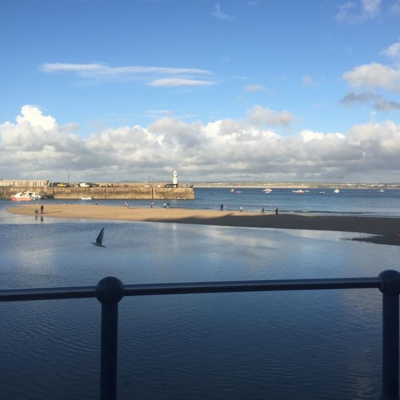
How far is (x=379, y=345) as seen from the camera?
22.5 ft

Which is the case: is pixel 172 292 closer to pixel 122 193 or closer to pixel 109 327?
pixel 109 327

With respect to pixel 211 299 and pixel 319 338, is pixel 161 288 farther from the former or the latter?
pixel 211 299

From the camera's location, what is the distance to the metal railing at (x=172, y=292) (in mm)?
2492

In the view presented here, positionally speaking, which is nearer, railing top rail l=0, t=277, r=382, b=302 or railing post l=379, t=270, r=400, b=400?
railing top rail l=0, t=277, r=382, b=302

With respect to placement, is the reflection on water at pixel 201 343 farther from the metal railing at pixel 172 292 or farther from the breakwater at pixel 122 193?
the breakwater at pixel 122 193

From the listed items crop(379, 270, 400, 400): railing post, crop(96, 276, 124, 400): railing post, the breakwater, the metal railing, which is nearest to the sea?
crop(379, 270, 400, 400): railing post

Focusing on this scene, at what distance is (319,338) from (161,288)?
17.1 ft

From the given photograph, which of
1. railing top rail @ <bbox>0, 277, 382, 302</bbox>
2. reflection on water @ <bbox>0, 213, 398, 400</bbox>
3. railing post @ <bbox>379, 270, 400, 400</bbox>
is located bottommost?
reflection on water @ <bbox>0, 213, 398, 400</bbox>

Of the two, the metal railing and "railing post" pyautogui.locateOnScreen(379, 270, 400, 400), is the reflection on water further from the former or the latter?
the metal railing

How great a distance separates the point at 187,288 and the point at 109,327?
456mm

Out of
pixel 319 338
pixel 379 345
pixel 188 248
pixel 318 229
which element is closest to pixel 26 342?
pixel 319 338

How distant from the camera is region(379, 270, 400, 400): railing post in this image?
2789mm

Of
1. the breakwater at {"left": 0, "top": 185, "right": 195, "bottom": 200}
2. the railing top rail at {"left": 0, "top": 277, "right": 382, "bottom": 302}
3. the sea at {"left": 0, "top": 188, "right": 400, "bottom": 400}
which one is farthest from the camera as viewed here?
the breakwater at {"left": 0, "top": 185, "right": 195, "bottom": 200}

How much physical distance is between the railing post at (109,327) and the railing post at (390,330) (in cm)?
149
